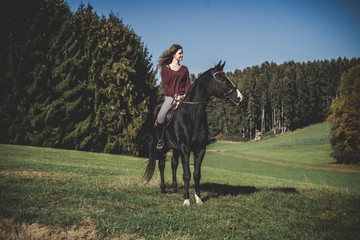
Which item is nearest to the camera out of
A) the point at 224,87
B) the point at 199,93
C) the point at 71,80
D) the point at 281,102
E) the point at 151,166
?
the point at 224,87

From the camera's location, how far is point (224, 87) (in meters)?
6.68

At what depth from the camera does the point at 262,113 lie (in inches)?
4114

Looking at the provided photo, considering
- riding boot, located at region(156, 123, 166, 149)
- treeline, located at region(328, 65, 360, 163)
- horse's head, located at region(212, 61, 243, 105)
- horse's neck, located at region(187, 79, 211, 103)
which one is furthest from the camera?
treeline, located at region(328, 65, 360, 163)

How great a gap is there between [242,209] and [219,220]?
1084mm

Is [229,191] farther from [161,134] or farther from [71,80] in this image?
[71,80]

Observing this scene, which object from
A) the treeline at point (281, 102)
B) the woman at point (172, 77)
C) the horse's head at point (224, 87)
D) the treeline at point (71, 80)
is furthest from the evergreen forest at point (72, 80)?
the treeline at point (281, 102)

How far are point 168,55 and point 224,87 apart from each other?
77.0 inches

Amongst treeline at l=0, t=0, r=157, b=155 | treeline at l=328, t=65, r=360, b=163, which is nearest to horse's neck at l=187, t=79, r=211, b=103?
treeline at l=0, t=0, r=157, b=155

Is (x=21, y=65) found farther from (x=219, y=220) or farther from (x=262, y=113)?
(x=262, y=113)

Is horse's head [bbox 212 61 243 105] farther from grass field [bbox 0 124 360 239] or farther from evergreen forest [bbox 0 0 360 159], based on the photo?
evergreen forest [bbox 0 0 360 159]

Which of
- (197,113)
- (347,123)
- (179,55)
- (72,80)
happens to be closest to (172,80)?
(179,55)

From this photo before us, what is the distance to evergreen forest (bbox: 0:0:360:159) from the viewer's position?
2334 centimetres

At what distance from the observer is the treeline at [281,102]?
101312mm

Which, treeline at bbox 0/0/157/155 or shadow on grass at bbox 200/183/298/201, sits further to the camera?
treeline at bbox 0/0/157/155
